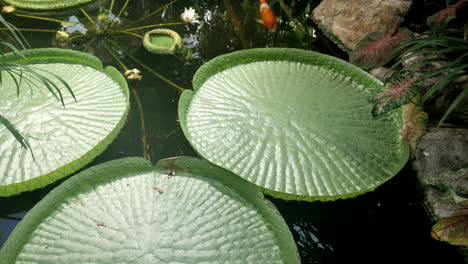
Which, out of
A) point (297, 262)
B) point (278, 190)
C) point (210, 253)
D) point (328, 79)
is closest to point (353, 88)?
point (328, 79)

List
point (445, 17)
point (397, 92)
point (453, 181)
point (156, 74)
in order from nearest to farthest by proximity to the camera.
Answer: point (453, 181)
point (397, 92)
point (445, 17)
point (156, 74)

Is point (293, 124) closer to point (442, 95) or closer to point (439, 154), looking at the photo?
point (439, 154)

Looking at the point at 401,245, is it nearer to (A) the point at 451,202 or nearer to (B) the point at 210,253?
(A) the point at 451,202

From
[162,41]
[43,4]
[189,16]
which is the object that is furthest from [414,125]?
[43,4]

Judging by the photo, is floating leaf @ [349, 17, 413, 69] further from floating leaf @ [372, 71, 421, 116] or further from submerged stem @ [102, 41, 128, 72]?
submerged stem @ [102, 41, 128, 72]

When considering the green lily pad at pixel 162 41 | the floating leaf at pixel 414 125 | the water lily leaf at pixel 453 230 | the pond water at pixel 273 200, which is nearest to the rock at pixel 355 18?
the pond water at pixel 273 200

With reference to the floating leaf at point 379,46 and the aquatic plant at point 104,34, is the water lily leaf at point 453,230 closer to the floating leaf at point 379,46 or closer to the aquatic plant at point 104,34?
the floating leaf at point 379,46
